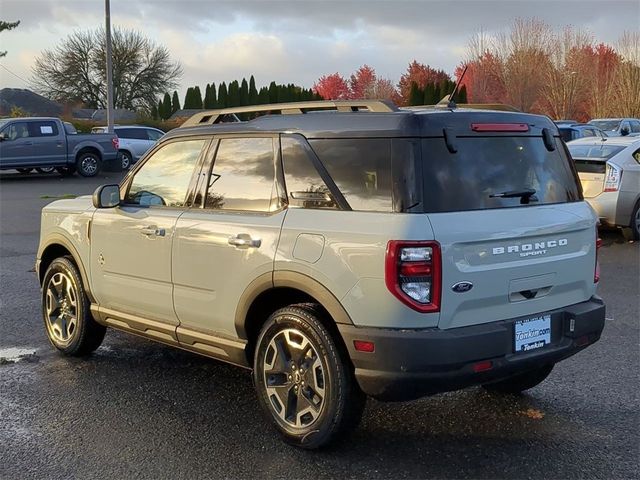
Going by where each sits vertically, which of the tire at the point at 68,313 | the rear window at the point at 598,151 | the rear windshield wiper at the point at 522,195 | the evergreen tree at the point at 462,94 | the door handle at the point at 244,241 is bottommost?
the tire at the point at 68,313

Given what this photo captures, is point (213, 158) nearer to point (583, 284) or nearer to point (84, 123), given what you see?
point (583, 284)

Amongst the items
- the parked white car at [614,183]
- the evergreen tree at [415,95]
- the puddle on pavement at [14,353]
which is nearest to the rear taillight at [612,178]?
the parked white car at [614,183]

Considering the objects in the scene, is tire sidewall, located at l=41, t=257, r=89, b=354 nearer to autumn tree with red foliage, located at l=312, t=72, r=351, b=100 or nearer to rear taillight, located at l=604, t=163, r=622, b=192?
rear taillight, located at l=604, t=163, r=622, b=192

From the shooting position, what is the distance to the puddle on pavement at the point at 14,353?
5490mm

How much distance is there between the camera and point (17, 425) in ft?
13.9

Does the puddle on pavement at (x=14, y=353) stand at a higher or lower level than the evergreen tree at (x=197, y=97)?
lower

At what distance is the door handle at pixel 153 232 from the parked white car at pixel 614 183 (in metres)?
7.93

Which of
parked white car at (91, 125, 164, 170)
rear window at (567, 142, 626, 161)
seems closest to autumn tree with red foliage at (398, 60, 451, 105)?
parked white car at (91, 125, 164, 170)

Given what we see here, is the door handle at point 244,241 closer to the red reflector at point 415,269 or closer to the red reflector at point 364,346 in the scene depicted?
the red reflector at point 364,346

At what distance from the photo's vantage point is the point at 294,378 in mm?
3924

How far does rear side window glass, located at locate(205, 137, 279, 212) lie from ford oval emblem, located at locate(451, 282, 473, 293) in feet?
3.90

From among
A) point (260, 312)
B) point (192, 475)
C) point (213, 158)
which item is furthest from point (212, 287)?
point (192, 475)

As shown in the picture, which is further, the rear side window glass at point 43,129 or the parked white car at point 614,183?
the rear side window glass at point 43,129

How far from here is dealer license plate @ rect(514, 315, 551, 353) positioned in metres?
3.67
